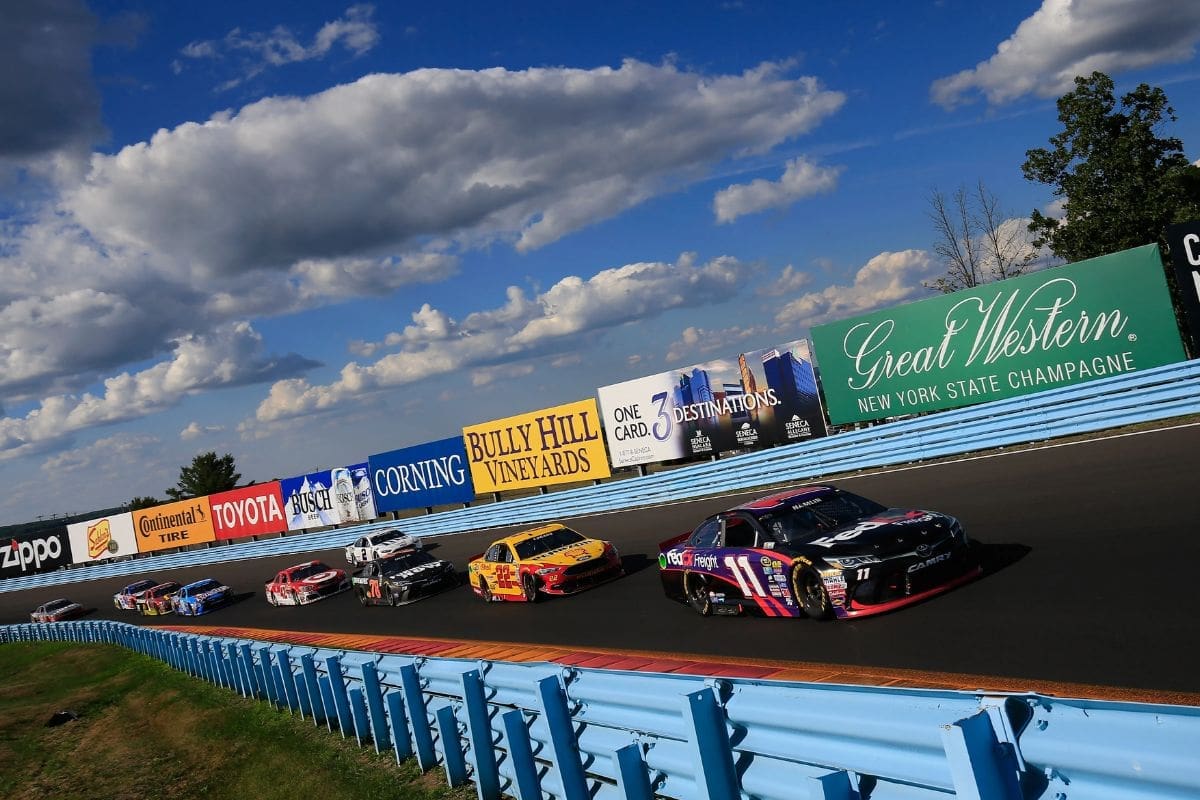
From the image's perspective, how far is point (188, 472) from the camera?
10881cm

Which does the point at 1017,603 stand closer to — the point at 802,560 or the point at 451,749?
the point at 802,560

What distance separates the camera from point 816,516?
1090cm

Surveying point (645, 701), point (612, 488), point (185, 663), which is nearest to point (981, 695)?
point (645, 701)

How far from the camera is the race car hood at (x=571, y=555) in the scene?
16.4m

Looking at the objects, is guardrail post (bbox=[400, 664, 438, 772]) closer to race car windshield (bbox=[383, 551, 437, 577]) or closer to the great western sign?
race car windshield (bbox=[383, 551, 437, 577])

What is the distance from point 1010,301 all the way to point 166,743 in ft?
61.8

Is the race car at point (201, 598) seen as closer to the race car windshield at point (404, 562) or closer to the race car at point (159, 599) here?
the race car at point (159, 599)

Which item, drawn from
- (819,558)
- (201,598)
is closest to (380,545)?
(201,598)

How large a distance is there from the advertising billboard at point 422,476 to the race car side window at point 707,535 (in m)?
25.9

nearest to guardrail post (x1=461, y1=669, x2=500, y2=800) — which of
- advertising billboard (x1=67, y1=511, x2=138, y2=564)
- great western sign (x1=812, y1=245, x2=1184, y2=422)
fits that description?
great western sign (x1=812, y1=245, x2=1184, y2=422)

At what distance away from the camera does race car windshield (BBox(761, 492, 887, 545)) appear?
1065cm

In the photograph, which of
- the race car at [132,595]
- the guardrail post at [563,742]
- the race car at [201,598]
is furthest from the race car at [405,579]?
the race car at [132,595]

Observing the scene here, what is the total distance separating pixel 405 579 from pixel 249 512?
35.6 metres

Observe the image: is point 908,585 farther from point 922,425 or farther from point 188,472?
point 188,472
